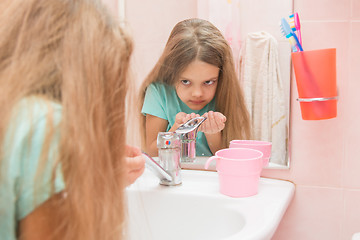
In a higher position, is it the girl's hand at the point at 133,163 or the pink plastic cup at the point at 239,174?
the girl's hand at the point at 133,163

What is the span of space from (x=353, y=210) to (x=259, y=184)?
244 millimetres

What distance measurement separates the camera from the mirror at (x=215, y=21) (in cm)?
91

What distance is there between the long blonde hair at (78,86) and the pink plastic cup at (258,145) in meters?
0.53

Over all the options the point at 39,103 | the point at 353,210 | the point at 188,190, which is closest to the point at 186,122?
the point at 188,190

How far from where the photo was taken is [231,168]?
0.83 meters

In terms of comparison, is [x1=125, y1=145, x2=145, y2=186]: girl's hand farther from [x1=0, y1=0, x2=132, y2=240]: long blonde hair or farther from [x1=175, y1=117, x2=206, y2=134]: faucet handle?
[x1=175, y1=117, x2=206, y2=134]: faucet handle

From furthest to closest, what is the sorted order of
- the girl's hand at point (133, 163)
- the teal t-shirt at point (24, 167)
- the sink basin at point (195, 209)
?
the sink basin at point (195, 209) → the girl's hand at point (133, 163) → the teal t-shirt at point (24, 167)

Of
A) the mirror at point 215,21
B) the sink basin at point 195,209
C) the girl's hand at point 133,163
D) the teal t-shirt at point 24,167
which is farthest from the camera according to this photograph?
the mirror at point 215,21

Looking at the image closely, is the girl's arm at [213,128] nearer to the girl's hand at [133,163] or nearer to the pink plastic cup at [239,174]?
the pink plastic cup at [239,174]

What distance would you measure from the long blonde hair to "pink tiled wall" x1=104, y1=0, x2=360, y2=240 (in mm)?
426

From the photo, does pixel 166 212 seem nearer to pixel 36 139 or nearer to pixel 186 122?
pixel 186 122

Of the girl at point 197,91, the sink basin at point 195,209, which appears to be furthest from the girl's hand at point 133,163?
the girl at point 197,91

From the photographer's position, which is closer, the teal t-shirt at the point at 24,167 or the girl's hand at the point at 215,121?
the teal t-shirt at the point at 24,167

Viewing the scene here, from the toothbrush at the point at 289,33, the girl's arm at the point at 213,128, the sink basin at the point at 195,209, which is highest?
the toothbrush at the point at 289,33
